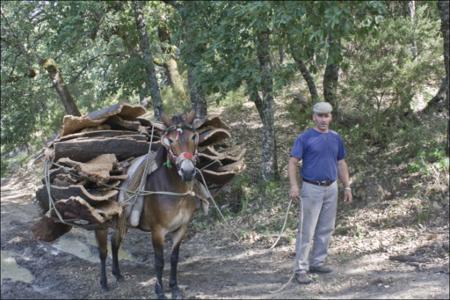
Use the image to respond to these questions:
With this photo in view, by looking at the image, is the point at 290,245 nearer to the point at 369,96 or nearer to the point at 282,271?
the point at 282,271

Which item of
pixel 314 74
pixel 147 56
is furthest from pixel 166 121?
pixel 147 56

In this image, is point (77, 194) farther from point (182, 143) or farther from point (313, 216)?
point (313, 216)

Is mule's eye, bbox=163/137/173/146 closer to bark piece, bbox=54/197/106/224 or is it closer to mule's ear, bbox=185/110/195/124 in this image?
mule's ear, bbox=185/110/195/124

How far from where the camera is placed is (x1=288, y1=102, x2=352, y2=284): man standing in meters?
6.05

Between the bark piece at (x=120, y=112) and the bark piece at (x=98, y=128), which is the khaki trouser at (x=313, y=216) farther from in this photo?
the bark piece at (x=98, y=128)

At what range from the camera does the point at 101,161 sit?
21.0 ft

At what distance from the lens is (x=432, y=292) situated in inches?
216

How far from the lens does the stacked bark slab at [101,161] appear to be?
19.7 ft

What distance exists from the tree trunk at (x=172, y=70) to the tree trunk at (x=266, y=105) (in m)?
5.60

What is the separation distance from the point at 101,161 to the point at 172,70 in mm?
12302

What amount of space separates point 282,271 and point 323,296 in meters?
1.21

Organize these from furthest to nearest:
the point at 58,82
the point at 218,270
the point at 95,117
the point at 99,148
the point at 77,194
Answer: the point at 58,82
the point at 218,270
the point at 95,117
the point at 99,148
the point at 77,194

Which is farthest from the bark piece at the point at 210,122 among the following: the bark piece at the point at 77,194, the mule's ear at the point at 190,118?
the bark piece at the point at 77,194

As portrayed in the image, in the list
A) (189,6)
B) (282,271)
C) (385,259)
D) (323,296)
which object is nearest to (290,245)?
(282,271)
